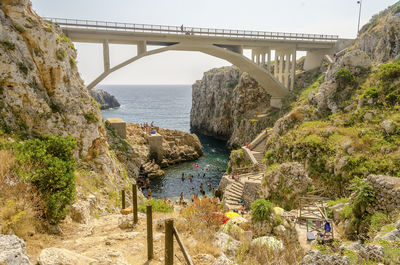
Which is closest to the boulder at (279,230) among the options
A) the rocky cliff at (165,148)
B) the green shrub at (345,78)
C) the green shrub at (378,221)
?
the green shrub at (378,221)

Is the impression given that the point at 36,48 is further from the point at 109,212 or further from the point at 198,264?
the point at 198,264

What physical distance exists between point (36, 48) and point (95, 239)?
14.0 metres

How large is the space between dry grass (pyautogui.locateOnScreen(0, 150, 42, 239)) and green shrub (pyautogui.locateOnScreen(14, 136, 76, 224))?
251mm

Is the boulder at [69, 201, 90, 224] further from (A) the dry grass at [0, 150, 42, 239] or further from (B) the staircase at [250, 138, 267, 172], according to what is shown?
(B) the staircase at [250, 138, 267, 172]

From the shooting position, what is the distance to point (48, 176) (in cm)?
730

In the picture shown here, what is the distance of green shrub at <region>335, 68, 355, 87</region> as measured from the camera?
23861mm

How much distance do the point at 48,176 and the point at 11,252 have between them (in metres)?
3.52

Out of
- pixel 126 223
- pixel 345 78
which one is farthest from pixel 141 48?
pixel 126 223

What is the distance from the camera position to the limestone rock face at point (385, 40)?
88.6 feet

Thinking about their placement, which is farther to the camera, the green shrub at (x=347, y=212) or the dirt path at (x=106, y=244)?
the green shrub at (x=347, y=212)

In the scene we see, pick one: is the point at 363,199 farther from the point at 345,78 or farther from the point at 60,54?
the point at 60,54

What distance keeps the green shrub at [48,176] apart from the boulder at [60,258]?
2.21 metres

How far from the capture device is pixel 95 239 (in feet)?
23.8

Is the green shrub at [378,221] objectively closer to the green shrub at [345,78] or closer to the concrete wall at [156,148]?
the green shrub at [345,78]
